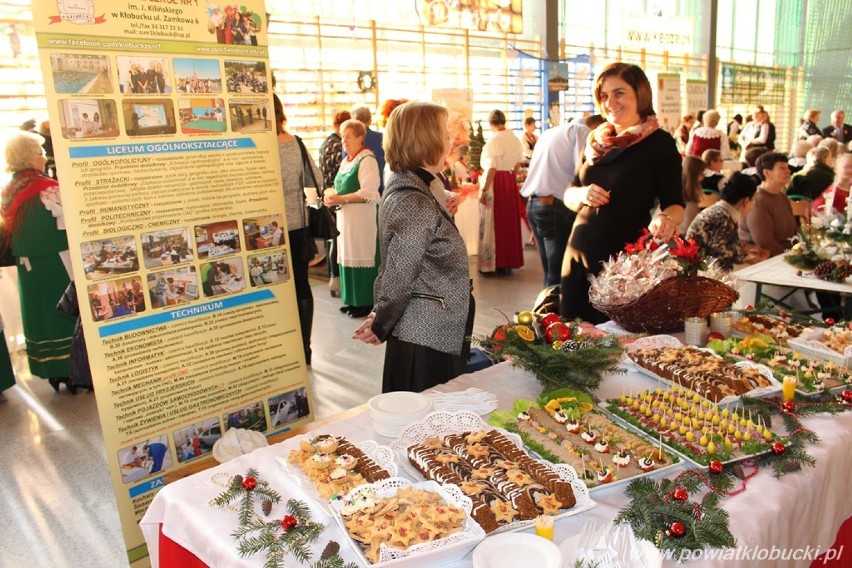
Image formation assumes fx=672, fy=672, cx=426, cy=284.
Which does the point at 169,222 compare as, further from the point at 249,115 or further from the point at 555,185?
the point at 555,185

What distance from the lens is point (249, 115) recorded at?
2.46 metres

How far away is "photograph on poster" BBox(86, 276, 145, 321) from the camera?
2.11 meters

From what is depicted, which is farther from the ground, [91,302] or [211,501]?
[91,302]

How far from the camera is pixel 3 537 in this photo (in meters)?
2.67

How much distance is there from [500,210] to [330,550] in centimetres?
578

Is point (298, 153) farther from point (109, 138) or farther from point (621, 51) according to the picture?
point (621, 51)

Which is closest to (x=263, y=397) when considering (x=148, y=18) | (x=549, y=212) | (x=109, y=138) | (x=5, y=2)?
(x=109, y=138)

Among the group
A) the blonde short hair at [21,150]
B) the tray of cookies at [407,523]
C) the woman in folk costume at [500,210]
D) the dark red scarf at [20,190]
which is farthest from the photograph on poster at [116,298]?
the woman in folk costume at [500,210]

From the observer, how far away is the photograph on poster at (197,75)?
2.24m

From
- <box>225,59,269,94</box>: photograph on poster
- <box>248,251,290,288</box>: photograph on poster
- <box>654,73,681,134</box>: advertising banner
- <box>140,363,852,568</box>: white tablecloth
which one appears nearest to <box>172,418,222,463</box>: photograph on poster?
<box>248,251,290,288</box>: photograph on poster

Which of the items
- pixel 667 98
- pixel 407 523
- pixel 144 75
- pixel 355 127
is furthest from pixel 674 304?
pixel 667 98

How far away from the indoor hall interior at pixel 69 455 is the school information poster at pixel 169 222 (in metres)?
0.49

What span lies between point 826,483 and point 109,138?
2150 mm

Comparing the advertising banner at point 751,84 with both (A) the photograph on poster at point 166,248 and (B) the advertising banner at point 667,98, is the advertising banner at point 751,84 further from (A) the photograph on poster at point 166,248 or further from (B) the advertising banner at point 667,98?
(A) the photograph on poster at point 166,248
